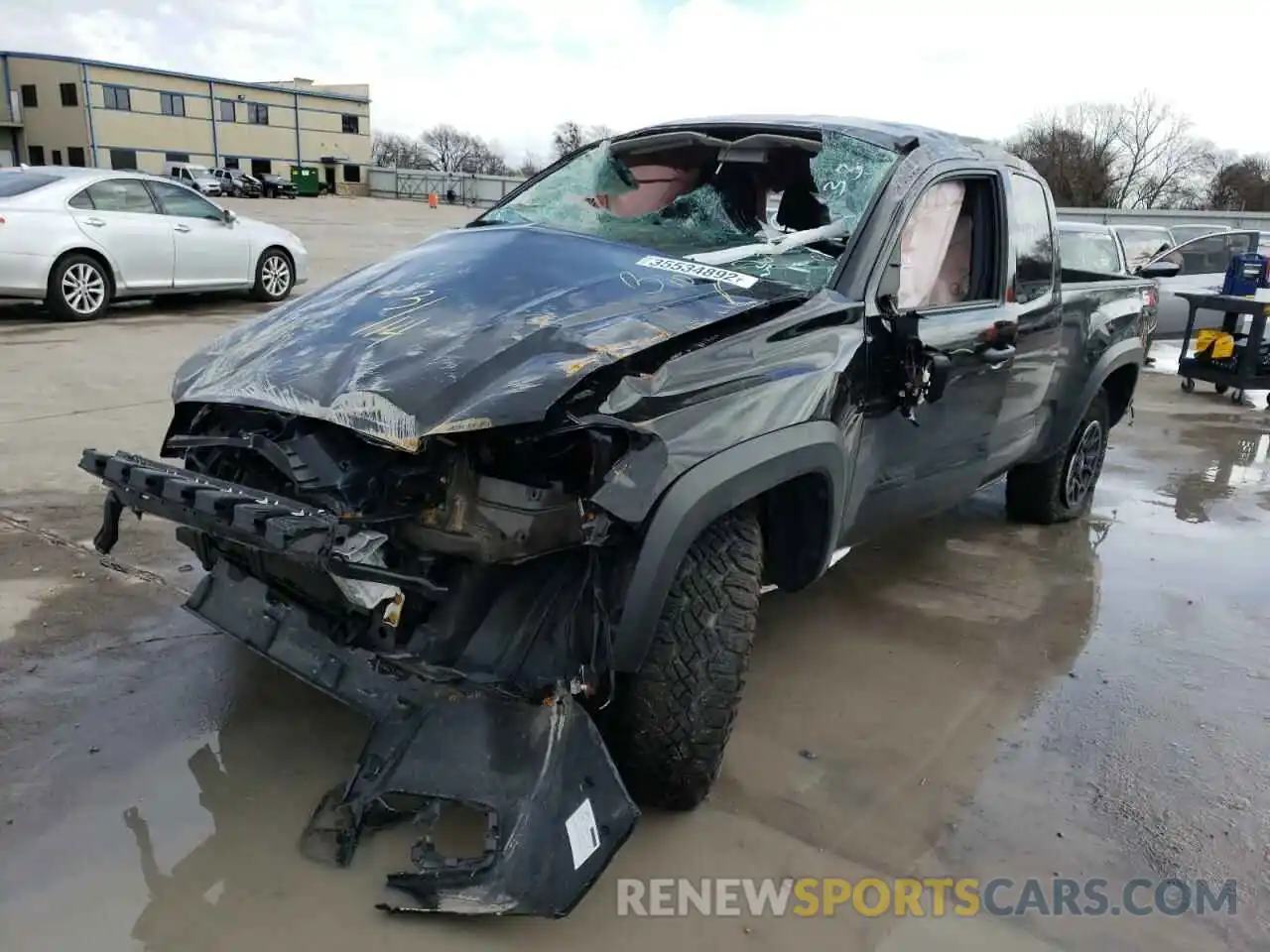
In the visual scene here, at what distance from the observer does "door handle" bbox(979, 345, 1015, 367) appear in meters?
3.56

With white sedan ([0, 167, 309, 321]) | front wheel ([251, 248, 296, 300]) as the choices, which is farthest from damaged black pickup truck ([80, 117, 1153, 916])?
front wheel ([251, 248, 296, 300])

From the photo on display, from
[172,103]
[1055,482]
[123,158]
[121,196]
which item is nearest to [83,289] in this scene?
[121,196]

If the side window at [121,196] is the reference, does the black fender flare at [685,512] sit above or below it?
below

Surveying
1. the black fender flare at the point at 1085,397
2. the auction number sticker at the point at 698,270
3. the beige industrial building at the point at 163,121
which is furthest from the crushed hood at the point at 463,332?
the beige industrial building at the point at 163,121

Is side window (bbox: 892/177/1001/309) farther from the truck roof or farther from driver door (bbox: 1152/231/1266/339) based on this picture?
driver door (bbox: 1152/231/1266/339)

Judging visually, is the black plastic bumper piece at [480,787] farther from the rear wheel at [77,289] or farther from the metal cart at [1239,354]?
the metal cart at [1239,354]

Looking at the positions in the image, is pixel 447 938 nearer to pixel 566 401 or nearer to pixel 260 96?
pixel 566 401

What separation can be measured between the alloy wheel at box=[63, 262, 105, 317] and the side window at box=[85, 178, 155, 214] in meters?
0.63

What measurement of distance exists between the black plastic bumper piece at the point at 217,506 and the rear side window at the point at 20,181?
8.25 meters

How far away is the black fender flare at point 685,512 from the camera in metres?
2.31

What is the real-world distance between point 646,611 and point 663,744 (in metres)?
0.44

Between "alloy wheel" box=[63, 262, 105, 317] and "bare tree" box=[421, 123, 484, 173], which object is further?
"bare tree" box=[421, 123, 484, 173]

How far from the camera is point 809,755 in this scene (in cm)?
305

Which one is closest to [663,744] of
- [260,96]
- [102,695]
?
[102,695]
